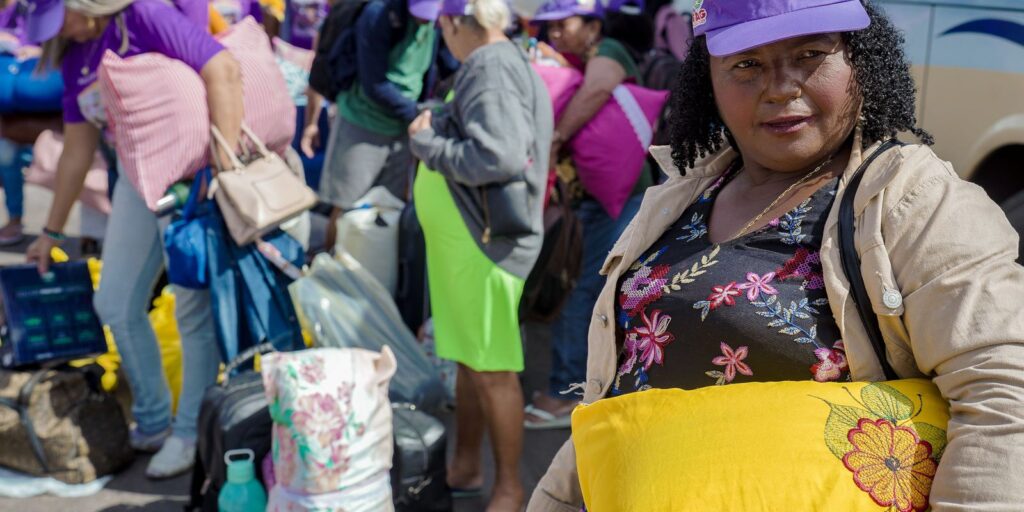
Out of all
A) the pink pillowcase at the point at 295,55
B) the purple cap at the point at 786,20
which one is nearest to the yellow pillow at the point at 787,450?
the purple cap at the point at 786,20

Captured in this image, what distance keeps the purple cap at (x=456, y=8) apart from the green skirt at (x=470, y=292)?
56cm

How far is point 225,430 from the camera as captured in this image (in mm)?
3521

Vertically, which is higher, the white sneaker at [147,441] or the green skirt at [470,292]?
the green skirt at [470,292]

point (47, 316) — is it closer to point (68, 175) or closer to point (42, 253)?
point (42, 253)

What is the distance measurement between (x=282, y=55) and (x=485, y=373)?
186 inches

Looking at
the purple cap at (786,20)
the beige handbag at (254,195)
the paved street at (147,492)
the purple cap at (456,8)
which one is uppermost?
the purple cap at (786,20)

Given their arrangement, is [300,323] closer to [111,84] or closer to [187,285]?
[187,285]

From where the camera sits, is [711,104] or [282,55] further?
[282,55]

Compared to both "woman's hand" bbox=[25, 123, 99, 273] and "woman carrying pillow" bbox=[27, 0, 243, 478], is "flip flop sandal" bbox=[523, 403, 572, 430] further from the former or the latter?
"woman's hand" bbox=[25, 123, 99, 273]

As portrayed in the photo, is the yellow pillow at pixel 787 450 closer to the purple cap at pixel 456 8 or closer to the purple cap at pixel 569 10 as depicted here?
the purple cap at pixel 456 8

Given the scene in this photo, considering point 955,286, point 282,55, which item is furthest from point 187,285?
point 282,55

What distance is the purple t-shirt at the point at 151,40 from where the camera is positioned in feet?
12.8

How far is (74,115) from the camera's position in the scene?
13.9 ft

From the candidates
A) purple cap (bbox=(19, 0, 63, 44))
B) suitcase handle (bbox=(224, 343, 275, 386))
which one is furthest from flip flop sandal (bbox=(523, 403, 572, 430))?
purple cap (bbox=(19, 0, 63, 44))
